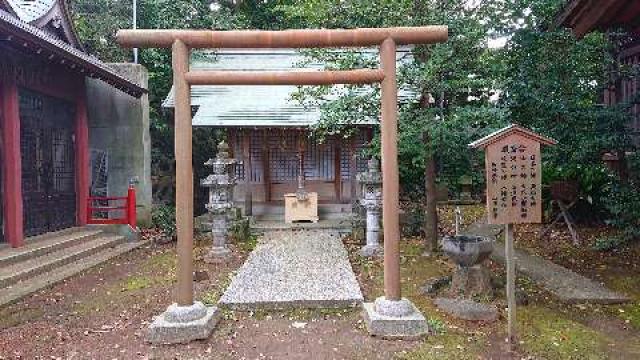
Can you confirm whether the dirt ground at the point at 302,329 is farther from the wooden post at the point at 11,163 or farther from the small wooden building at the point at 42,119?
the small wooden building at the point at 42,119

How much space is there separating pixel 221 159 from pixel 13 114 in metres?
4.01

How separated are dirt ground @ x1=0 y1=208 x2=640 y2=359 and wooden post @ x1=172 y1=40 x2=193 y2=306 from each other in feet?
2.55

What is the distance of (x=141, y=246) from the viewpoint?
1208 cm

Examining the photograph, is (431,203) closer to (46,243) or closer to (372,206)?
(372,206)

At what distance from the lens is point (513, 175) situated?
18.0ft

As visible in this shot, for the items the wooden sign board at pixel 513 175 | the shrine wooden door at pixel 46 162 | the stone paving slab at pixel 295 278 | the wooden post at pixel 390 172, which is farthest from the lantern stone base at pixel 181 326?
the shrine wooden door at pixel 46 162

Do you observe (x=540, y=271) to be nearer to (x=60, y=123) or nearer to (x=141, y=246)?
(x=141, y=246)

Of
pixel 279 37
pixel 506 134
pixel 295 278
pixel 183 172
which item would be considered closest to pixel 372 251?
pixel 295 278

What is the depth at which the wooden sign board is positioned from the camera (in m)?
5.46

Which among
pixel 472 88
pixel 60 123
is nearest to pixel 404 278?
pixel 472 88

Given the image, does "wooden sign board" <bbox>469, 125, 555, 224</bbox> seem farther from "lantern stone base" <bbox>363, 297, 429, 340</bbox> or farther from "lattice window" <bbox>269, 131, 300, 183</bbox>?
"lattice window" <bbox>269, 131, 300, 183</bbox>

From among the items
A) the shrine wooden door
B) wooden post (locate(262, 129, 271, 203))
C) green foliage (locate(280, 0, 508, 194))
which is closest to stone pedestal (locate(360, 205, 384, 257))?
green foliage (locate(280, 0, 508, 194))

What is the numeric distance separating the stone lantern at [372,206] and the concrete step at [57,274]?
5454 millimetres

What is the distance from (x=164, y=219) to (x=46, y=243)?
13.9ft
